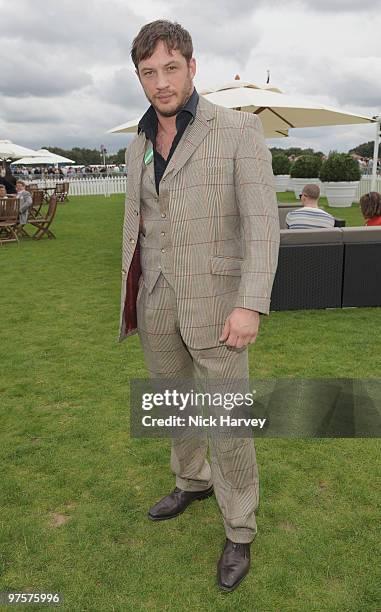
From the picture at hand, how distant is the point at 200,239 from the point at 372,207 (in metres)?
4.97

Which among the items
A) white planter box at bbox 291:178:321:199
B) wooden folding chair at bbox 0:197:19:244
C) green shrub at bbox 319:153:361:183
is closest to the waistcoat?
wooden folding chair at bbox 0:197:19:244

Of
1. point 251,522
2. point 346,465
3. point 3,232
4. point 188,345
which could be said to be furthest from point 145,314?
point 3,232

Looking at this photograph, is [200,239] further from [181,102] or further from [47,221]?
[47,221]

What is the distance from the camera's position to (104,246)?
11125 mm

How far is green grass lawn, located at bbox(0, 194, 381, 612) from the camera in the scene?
2252 millimetres

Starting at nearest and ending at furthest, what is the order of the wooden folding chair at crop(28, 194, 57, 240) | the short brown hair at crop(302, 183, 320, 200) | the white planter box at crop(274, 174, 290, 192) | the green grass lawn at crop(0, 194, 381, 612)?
the green grass lawn at crop(0, 194, 381, 612), the short brown hair at crop(302, 183, 320, 200), the wooden folding chair at crop(28, 194, 57, 240), the white planter box at crop(274, 174, 290, 192)

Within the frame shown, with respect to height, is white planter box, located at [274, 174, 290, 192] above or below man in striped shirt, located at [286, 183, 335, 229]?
above

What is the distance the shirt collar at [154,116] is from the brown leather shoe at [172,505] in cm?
177

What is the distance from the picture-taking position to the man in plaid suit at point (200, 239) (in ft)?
6.26

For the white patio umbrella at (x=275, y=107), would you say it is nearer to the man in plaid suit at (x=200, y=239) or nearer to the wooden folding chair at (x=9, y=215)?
the wooden folding chair at (x=9, y=215)

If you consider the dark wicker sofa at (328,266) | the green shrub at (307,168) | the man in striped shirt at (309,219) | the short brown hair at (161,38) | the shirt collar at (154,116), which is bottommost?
the dark wicker sofa at (328,266)

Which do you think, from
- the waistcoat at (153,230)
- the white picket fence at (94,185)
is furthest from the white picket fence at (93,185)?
the waistcoat at (153,230)

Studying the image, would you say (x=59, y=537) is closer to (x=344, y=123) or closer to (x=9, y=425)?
(x=9, y=425)

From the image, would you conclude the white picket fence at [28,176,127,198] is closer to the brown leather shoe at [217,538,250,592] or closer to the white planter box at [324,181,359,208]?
the white planter box at [324,181,359,208]
